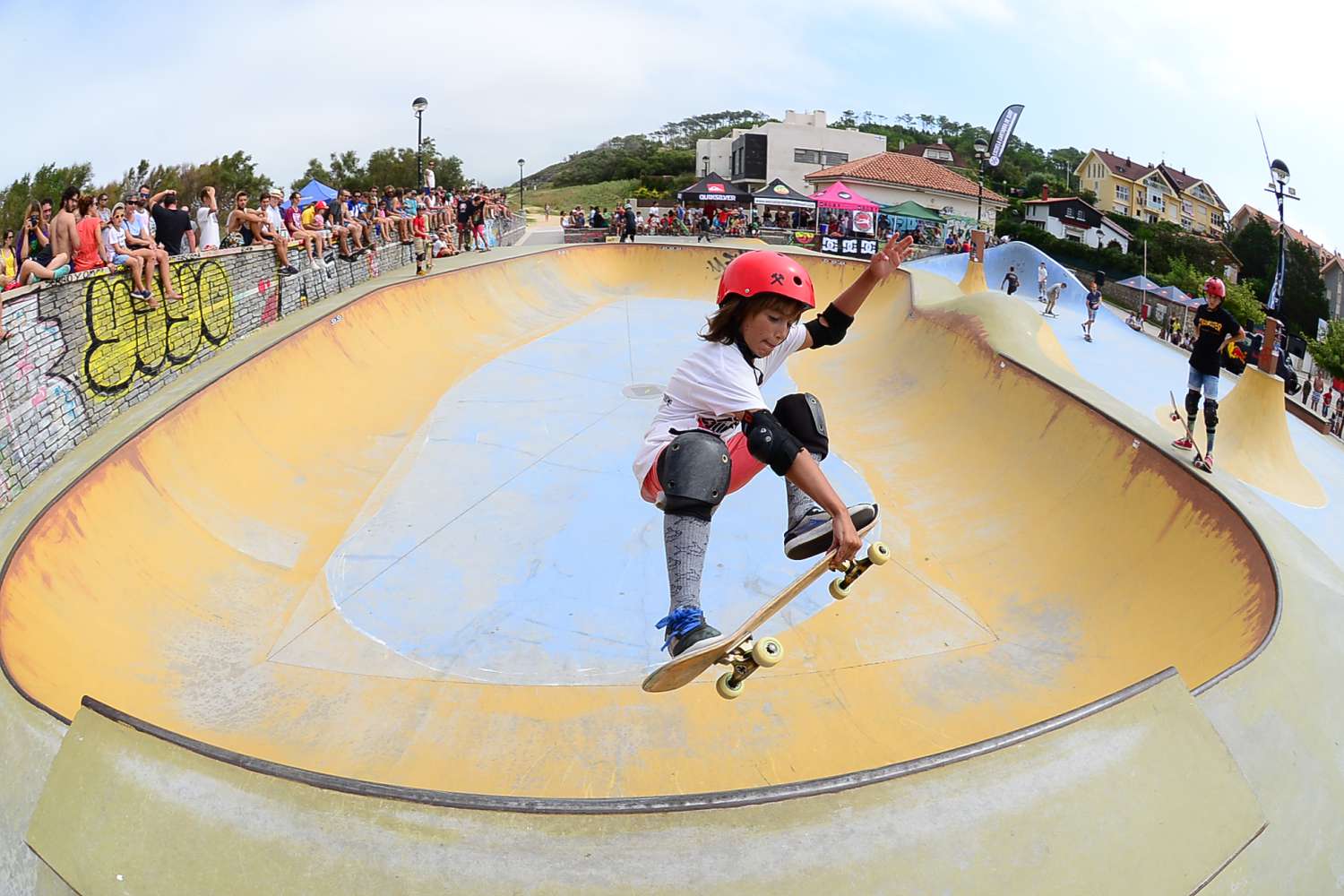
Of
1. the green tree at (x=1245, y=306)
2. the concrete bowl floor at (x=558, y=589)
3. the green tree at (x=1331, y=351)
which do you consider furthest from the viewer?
the green tree at (x=1245, y=306)

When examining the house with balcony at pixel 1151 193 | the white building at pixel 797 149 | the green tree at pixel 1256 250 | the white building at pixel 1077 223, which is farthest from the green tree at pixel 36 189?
the house with balcony at pixel 1151 193

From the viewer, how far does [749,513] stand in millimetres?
9312

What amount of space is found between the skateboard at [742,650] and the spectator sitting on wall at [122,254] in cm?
820

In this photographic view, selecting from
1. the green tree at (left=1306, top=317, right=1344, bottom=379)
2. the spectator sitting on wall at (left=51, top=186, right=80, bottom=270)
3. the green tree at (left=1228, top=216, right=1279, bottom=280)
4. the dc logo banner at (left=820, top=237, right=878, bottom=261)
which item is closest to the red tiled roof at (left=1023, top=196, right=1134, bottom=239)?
the green tree at (left=1228, top=216, right=1279, bottom=280)

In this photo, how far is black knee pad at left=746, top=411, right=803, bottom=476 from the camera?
3.07m

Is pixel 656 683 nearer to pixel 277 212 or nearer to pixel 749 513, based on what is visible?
pixel 749 513

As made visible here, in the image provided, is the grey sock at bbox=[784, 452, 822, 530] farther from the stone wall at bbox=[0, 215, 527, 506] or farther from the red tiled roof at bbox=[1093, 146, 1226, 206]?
the red tiled roof at bbox=[1093, 146, 1226, 206]

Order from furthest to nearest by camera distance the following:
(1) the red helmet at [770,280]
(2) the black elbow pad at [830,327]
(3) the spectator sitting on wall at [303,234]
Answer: (3) the spectator sitting on wall at [303,234], (2) the black elbow pad at [830,327], (1) the red helmet at [770,280]

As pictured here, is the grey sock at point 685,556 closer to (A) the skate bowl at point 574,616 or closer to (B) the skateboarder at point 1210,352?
(A) the skate bowl at point 574,616

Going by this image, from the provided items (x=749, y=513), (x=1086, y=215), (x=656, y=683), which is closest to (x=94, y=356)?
(x=749, y=513)

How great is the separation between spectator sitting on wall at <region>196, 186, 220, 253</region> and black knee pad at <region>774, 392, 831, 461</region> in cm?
1056

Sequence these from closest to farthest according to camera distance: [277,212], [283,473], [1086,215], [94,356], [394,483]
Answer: [94,356]
[283,473]
[394,483]
[277,212]
[1086,215]

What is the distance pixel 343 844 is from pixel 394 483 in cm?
726

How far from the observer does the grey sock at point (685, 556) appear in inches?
134
